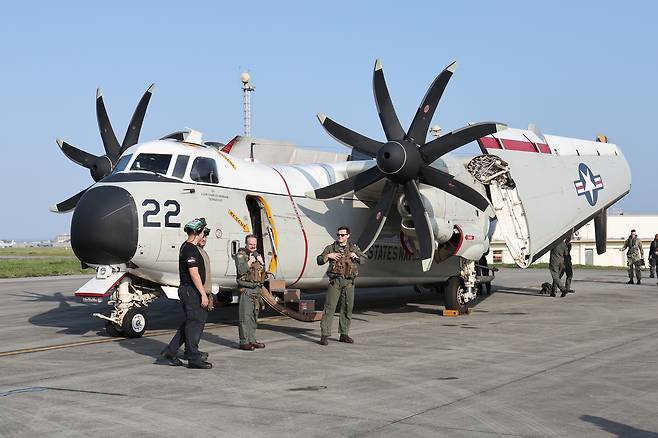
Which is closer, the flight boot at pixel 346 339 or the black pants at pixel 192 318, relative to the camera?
the black pants at pixel 192 318

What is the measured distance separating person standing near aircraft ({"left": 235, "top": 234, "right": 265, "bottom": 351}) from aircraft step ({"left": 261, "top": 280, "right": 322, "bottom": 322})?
7.27 ft

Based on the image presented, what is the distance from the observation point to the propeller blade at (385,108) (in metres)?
17.6

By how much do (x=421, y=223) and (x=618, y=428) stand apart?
9931 millimetres

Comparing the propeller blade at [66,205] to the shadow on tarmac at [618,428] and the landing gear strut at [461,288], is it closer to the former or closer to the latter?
the landing gear strut at [461,288]

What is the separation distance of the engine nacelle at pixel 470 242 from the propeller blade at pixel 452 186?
200 cm

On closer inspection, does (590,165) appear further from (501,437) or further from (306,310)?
(501,437)

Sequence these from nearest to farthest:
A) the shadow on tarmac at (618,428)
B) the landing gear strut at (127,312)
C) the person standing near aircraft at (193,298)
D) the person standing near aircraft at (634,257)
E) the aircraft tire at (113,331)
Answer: the shadow on tarmac at (618,428) → the person standing near aircraft at (193,298) → the landing gear strut at (127,312) → the aircraft tire at (113,331) → the person standing near aircraft at (634,257)

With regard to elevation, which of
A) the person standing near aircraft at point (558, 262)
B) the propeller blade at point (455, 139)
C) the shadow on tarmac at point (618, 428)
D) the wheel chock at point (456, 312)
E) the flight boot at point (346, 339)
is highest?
the propeller blade at point (455, 139)

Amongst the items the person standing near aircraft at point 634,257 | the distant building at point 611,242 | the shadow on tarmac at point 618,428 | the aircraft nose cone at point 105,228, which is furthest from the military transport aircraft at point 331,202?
the distant building at point 611,242

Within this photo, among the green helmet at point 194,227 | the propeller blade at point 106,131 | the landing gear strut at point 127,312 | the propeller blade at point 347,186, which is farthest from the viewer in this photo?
the propeller blade at point 106,131

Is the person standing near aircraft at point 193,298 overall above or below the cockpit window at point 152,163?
below

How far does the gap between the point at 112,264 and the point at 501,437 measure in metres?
8.82

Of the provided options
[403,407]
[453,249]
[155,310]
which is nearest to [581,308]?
[453,249]

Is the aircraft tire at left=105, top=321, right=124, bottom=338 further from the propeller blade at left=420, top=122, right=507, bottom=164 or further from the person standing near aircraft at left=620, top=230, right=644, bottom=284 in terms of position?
the person standing near aircraft at left=620, top=230, right=644, bottom=284
